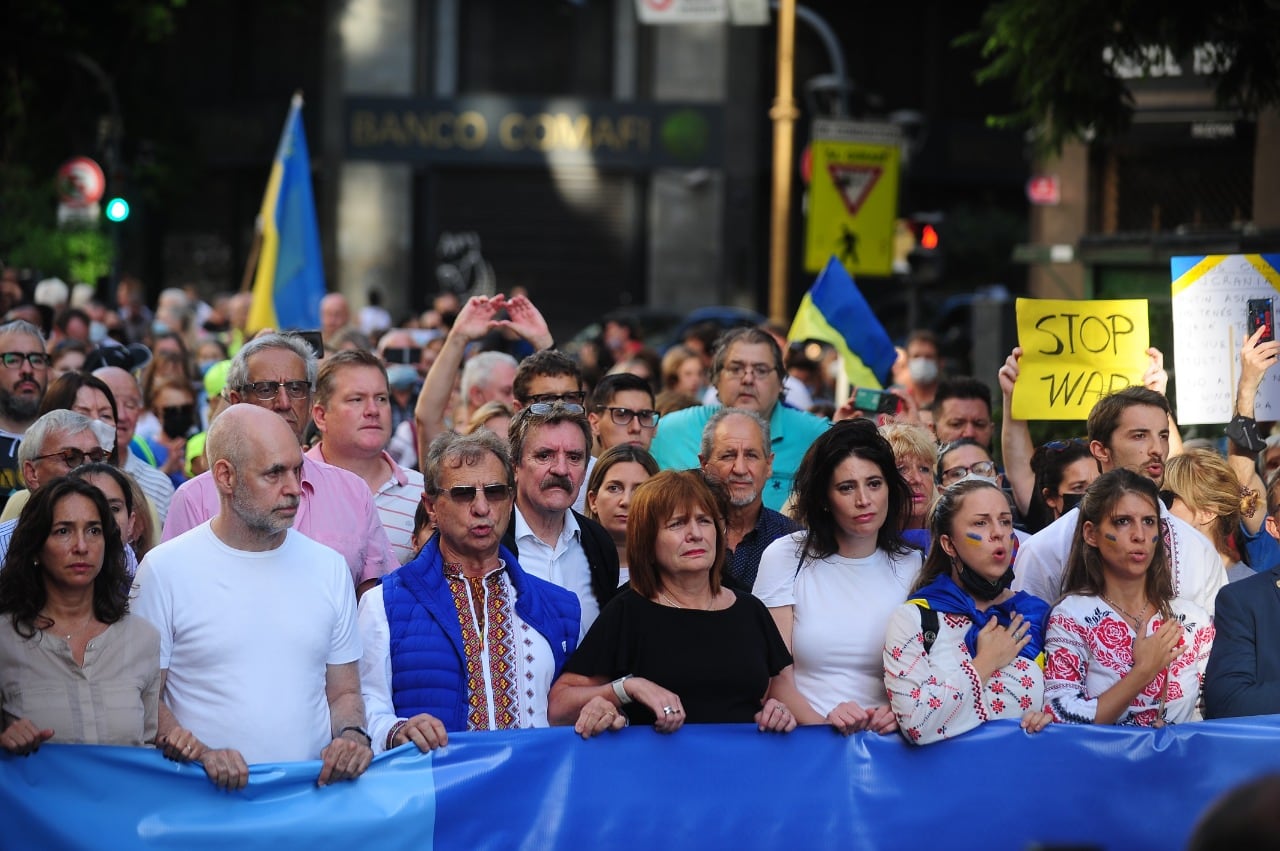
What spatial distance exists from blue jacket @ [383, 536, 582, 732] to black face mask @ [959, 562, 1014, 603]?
128 cm

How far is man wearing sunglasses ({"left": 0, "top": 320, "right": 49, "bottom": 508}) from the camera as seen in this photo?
7625 millimetres

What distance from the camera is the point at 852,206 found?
16000 mm

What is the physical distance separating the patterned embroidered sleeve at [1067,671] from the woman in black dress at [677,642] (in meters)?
0.80

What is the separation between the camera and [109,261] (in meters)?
21.8

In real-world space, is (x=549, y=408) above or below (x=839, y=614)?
above

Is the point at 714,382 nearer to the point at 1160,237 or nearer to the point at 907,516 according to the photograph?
the point at 907,516

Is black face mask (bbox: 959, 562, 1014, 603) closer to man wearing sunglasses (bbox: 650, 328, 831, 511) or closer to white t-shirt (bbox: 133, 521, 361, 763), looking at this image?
white t-shirt (bbox: 133, 521, 361, 763)

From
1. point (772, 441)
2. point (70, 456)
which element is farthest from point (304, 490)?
point (772, 441)

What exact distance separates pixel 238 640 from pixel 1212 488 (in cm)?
367

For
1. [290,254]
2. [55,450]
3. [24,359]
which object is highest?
[290,254]

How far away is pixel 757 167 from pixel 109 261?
1218cm

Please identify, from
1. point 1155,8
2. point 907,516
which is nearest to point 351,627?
point 907,516

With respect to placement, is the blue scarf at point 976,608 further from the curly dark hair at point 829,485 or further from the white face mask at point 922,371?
the white face mask at point 922,371

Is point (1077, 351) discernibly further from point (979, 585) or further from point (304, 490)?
point (304, 490)
